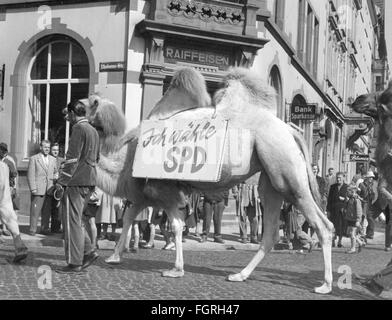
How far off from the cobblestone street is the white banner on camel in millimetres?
1209

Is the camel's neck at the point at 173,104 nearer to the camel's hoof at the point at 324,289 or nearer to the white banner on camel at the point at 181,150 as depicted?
the white banner on camel at the point at 181,150

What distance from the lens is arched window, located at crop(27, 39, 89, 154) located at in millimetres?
14422

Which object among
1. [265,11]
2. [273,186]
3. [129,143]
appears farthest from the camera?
[265,11]

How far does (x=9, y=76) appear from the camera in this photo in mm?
14750

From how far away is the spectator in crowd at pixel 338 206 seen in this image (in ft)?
39.7

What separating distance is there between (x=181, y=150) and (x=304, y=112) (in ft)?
41.4

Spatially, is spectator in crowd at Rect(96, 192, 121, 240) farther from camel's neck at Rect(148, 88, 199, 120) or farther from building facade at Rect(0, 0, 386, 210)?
building facade at Rect(0, 0, 386, 210)

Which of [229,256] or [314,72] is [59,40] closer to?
[229,256]

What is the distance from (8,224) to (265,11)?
36.0 ft

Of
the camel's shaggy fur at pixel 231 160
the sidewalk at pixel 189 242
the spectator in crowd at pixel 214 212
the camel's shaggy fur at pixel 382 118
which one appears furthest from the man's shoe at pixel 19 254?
the spectator in crowd at pixel 214 212

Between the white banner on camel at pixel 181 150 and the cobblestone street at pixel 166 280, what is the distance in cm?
121

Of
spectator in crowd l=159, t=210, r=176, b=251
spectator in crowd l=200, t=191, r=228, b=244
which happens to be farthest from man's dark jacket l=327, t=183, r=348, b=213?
spectator in crowd l=159, t=210, r=176, b=251

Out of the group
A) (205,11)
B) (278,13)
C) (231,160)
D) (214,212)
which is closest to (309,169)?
(231,160)
